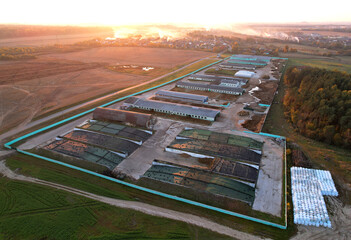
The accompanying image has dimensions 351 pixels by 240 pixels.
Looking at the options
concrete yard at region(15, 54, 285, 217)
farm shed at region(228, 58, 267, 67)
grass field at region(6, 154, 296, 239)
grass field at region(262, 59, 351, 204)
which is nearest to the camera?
grass field at region(6, 154, 296, 239)

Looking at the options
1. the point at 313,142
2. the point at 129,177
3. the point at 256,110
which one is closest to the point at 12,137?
the point at 129,177

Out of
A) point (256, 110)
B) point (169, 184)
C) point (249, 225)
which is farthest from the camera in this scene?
point (256, 110)

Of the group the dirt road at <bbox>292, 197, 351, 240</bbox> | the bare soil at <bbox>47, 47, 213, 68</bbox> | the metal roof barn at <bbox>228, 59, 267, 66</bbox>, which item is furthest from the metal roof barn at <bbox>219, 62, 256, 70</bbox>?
the dirt road at <bbox>292, 197, 351, 240</bbox>

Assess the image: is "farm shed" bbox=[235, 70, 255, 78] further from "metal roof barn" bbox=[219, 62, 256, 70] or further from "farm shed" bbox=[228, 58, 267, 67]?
"farm shed" bbox=[228, 58, 267, 67]

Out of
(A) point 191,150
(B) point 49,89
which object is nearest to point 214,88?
(A) point 191,150

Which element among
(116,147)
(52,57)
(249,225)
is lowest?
(249,225)

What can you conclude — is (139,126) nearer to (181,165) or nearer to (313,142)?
(181,165)

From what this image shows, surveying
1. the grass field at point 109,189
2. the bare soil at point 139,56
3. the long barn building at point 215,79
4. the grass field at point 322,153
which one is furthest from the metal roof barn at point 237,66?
the grass field at point 109,189
